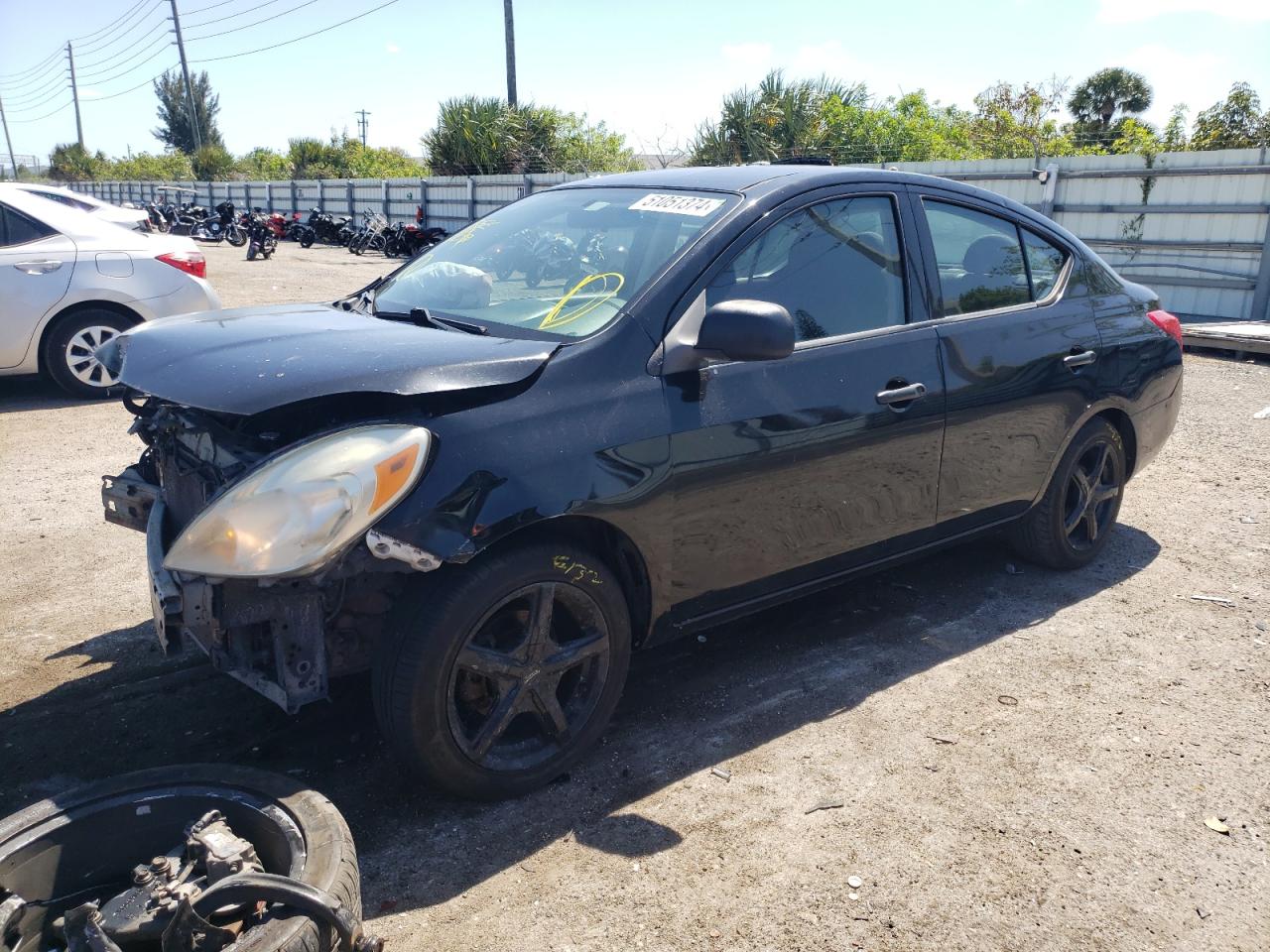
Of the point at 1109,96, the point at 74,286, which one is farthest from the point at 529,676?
the point at 1109,96

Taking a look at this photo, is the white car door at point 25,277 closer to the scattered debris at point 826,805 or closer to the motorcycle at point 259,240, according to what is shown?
the scattered debris at point 826,805

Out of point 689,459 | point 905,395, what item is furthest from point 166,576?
point 905,395

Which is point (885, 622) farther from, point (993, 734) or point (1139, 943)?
point (1139, 943)

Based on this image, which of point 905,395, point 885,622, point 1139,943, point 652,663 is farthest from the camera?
point 885,622

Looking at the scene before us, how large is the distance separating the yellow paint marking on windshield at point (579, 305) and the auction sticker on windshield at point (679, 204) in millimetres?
385

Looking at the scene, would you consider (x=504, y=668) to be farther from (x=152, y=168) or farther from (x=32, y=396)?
(x=152, y=168)

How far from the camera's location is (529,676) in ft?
9.45

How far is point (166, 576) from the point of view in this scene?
105 inches

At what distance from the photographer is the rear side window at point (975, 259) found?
3.97 meters

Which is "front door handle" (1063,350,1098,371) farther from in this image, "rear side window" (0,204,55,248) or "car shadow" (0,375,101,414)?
"rear side window" (0,204,55,248)

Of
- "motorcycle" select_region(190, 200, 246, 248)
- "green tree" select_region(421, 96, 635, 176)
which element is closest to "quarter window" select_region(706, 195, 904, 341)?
"green tree" select_region(421, 96, 635, 176)

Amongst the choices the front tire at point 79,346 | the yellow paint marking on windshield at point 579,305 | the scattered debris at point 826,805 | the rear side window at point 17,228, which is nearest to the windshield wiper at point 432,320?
the yellow paint marking on windshield at point 579,305

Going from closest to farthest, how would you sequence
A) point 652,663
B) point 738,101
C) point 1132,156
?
point 652,663 → point 1132,156 → point 738,101

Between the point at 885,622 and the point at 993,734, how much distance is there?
3.00 feet
